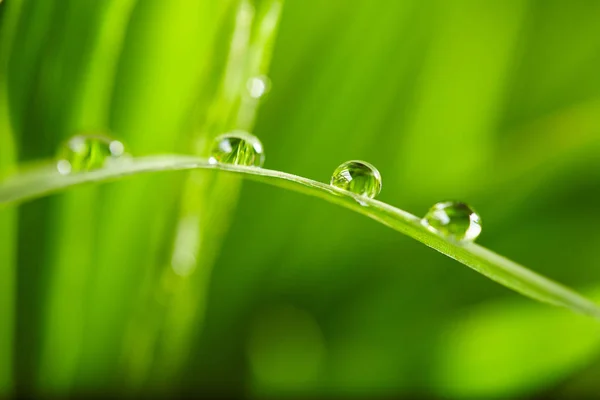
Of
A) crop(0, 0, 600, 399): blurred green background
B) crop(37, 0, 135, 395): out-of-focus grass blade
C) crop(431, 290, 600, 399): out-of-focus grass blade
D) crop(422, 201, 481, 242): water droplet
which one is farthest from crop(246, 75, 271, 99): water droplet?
crop(431, 290, 600, 399): out-of-focus grass blade

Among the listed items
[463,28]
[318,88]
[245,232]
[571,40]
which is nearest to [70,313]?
[245,232]

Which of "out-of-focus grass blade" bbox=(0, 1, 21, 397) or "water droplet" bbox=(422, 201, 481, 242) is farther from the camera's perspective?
"out-of-focus grass blade" bbox=(0, 1, 21, 397)

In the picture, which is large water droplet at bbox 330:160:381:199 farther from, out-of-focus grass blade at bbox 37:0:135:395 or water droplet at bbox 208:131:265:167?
out-of-focus grass blade at bbox 37:0:135:395

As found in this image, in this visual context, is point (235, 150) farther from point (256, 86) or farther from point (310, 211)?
point (310, 211)

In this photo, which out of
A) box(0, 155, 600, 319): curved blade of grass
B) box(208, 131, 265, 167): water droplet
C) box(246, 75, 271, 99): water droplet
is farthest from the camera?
box(246, 75, 271, 99): water droplet

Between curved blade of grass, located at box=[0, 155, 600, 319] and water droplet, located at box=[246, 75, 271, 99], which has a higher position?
water droplet, located at box=[246, 75, 271, 99]

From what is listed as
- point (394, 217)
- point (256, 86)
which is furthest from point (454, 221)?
point (256, 86)

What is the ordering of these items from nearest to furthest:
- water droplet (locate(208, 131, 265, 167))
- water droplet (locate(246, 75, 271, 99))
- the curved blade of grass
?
the curved blade of grass, water droplet (locate(208, 131, 265, 167)), water droplet (locate(246, 75, 271, 99))

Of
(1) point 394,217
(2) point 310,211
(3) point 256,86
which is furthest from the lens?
(2) point 310,211

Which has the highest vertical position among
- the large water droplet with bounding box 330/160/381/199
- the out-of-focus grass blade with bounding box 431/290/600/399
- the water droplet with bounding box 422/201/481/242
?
the out-of-focus grass blade with bounding box 431/290/600/399
